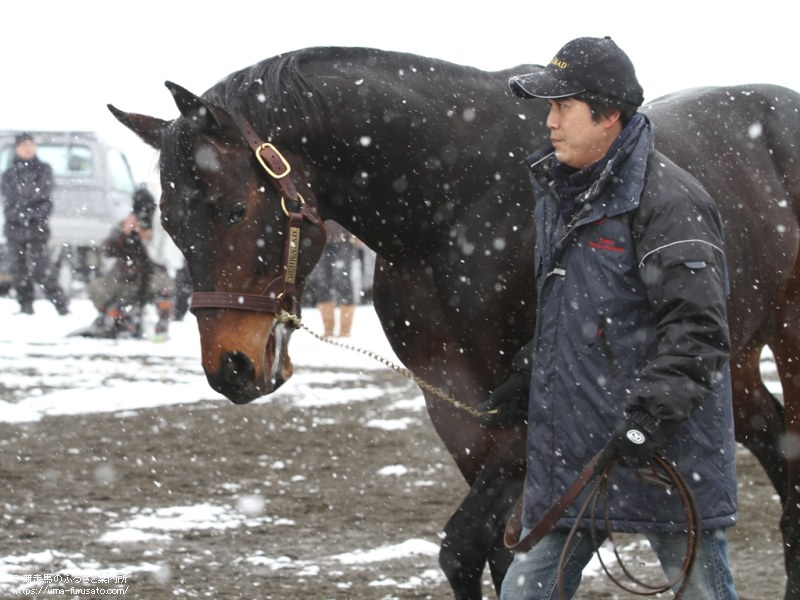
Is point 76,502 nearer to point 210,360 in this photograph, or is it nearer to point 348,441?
point 348,441

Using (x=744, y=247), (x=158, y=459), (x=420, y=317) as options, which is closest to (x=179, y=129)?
(x=420, y=317)

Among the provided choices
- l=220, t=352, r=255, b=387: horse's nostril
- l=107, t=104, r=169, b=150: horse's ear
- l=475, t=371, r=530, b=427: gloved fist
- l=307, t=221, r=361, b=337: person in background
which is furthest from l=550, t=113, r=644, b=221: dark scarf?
l=307, t=221, r=361, b=337: person in background

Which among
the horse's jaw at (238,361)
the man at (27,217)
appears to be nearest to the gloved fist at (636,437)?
the horse's jaw at (238,361)

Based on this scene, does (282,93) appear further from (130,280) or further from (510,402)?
(130,280)

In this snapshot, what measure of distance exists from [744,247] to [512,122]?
106 cm

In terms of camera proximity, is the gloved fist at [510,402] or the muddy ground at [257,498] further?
the muddy ground at [257,498]

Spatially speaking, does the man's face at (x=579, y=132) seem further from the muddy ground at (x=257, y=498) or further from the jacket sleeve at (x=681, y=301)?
the muddy ground at (x=257, y=498)

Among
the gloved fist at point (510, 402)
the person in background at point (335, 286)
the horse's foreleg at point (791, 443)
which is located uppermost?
the gloved fist at point (510, 402)

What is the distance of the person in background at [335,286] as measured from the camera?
49.2 feet

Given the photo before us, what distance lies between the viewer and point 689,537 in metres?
2.92

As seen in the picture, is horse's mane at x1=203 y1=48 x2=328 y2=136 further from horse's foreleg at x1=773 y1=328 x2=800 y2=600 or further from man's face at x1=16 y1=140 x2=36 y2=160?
man's face at x1=16 y1=140 x2=36 y2=160

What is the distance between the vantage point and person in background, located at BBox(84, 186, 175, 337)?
14.4 metres

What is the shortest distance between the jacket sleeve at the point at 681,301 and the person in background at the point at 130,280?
12.0 meters

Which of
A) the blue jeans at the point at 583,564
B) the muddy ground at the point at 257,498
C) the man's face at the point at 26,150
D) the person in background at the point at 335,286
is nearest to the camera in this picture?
the blue jeans at the point at 583,564
